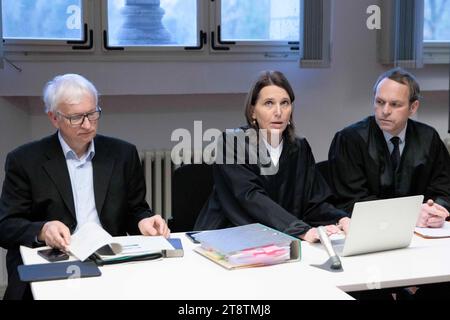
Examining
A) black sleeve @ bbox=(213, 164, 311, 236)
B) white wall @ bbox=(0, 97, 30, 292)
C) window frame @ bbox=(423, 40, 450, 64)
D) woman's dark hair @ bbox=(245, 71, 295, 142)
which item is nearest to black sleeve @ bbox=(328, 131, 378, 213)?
woman's dark hair @ bbox=(245, 71, 295, 142)

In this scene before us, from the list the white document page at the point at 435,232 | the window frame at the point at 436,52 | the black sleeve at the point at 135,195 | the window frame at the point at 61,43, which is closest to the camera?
the white document page at the point at 435,232

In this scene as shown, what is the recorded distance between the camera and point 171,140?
175 inches

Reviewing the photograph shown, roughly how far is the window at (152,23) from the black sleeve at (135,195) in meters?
1.39

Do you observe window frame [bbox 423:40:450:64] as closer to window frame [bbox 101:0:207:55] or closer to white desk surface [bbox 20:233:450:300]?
window frame [bbox 101:0:207:55]

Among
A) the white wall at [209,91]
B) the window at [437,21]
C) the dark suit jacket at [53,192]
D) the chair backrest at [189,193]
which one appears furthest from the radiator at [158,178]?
the window at [437,21]

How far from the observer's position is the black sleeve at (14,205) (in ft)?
8.62

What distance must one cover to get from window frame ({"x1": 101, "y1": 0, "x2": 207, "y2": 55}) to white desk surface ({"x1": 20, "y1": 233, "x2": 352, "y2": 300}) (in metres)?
2.03

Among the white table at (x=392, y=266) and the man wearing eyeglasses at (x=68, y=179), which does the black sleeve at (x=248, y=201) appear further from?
the man wearing eyeglasses at (x=68, y=179)

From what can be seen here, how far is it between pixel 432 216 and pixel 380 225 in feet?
1.77

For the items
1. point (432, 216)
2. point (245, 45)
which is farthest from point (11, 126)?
point (432, 216)

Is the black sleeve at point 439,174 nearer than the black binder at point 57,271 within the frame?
No

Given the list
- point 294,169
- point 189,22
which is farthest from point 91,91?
point 189,22
